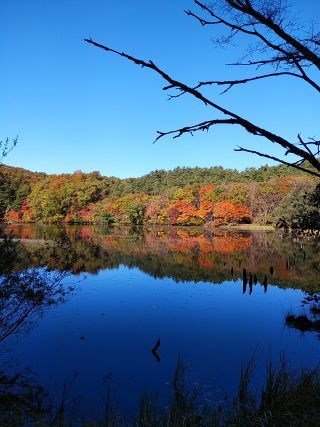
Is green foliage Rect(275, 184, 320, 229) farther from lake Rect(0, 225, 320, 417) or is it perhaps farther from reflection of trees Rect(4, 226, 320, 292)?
reflection of trees Rect(4, 226, 320, 292)

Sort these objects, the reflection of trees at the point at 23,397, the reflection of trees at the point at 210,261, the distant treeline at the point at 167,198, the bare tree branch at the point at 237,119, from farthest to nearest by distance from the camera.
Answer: the distant treeline at the point at 167,198
the reflection of trees at the point at 210,261
the reflection of trees at the point at 23,397
the bare tree branch at the point at 237,119

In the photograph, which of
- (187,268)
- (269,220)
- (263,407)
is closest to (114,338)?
(263,407)

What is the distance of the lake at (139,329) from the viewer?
25.7 feet

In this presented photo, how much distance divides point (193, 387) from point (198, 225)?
191ft

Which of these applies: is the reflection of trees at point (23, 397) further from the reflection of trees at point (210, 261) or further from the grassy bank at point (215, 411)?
the reflection of trees at point (210, 261)

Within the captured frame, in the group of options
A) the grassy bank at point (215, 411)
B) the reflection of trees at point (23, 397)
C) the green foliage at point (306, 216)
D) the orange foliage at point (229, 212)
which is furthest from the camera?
the orange foliage at point (229, 212)

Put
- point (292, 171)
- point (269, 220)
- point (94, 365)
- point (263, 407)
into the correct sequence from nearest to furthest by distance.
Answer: point (263, 407) → point (94, 365) → point (269, 220) → point (292, 171)

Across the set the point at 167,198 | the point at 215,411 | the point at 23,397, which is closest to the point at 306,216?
the point at 215,411

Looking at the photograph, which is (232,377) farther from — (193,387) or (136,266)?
(136,266)

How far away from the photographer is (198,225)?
65.5 metres

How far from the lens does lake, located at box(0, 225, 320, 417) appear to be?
25.7ft

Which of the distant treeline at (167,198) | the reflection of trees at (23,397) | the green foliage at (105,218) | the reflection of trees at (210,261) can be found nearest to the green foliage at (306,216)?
the reflection of trees at (23,397)

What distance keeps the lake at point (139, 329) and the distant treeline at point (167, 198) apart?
3262 cm

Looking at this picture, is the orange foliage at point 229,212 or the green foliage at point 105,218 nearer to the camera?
the orange foliage at point 229,212
